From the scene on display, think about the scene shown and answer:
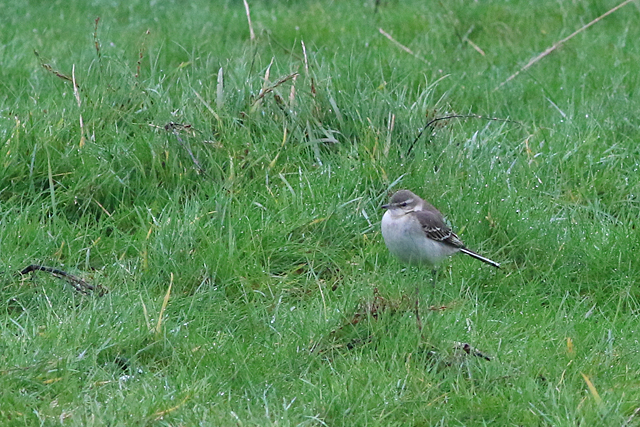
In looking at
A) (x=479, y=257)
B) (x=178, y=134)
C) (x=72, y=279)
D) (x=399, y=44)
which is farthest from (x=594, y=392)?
(x=399, y=44)

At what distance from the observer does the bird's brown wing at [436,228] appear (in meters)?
5.86

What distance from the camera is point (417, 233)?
5695 millimetres

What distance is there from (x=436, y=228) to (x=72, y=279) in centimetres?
220

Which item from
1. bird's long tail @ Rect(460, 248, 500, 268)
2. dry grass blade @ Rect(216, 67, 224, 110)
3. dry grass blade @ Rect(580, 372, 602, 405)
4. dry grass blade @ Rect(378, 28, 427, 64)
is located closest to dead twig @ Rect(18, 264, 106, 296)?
dry grass blade @ Rect(216, 67, 224, 110)

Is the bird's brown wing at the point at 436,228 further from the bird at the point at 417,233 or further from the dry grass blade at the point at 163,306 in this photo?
the dry grass blade at the point at 163,306

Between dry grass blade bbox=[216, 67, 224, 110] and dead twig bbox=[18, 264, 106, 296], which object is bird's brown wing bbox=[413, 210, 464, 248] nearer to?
dry grass blade bbox=[216, 67, 224, 110]

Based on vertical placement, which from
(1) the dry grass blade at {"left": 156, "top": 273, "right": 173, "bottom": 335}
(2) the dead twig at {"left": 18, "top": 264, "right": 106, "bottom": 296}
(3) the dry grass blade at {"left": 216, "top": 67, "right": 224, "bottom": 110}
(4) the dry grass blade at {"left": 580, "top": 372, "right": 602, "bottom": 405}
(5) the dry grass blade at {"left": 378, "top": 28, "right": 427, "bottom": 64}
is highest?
(3) the dry grass blade at {"left": 216, "top": 67, "right": 224, "bottom": 110}

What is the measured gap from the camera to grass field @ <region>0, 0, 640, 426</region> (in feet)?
14.5

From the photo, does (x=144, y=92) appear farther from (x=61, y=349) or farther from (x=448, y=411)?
(x=448, y=411)

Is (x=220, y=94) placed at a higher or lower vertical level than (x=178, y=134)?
higher

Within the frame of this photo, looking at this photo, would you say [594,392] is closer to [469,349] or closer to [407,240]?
[469,349]

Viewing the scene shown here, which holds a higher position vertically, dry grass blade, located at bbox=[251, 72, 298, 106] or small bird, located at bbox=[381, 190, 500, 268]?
dry grass blade, located at bbox=[251, 72, 298, 106]

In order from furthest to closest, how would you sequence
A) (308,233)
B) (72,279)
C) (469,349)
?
1. (308,233)
2. (72,279)
3. (469,349)

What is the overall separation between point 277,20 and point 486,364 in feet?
19.0
